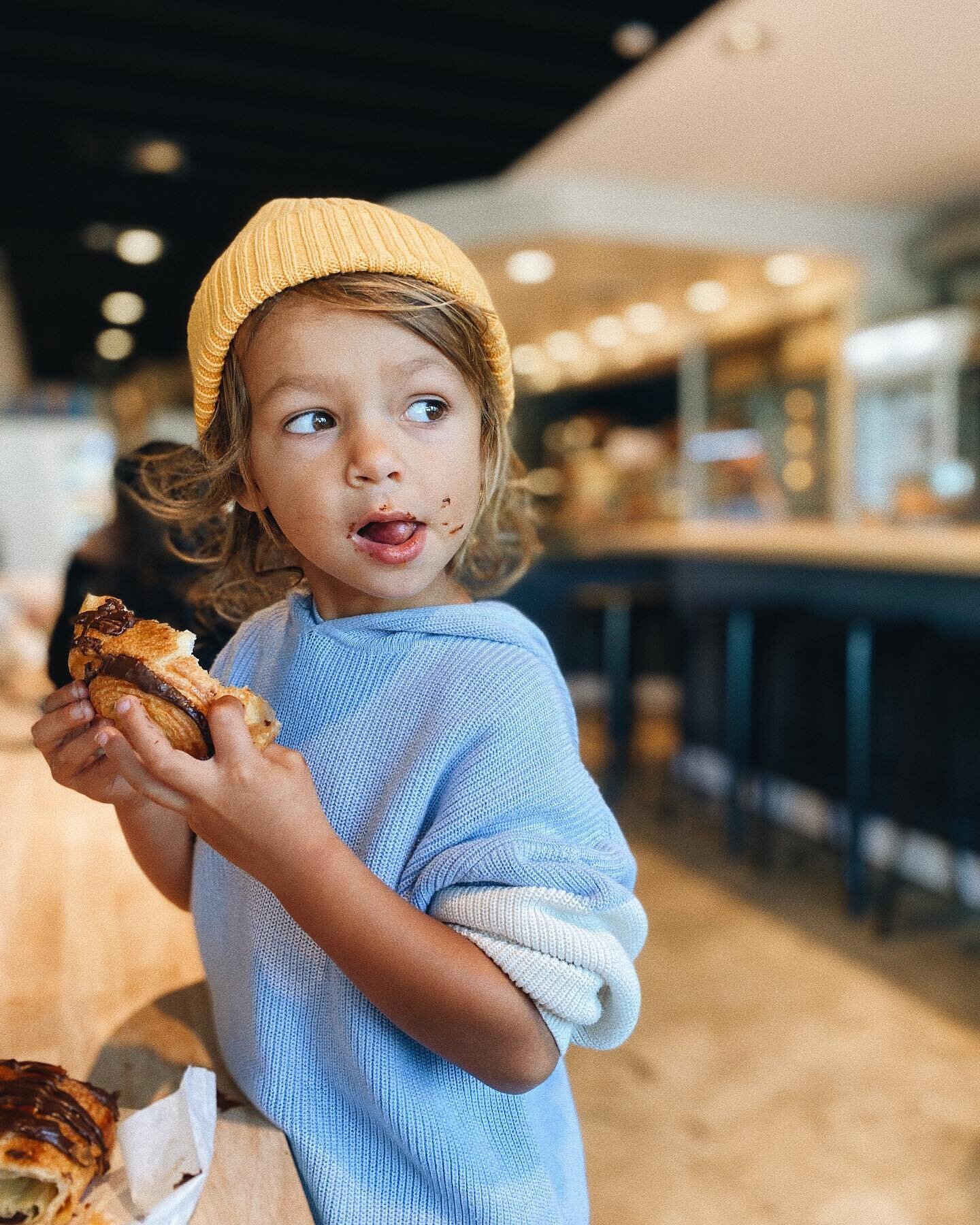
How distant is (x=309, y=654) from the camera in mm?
714

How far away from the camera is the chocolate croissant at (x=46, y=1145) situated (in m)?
0.58

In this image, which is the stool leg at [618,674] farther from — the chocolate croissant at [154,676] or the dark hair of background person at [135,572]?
the chocolate croissant at [154,676]

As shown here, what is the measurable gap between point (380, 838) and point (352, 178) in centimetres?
478

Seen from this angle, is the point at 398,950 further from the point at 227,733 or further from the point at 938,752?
the point at 938,752

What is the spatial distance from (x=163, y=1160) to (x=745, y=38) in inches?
149

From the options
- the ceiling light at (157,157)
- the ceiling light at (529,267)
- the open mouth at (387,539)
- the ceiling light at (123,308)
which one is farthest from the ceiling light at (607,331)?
the open mouth at (387,539)

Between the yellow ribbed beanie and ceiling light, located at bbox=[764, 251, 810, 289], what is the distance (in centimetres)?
548

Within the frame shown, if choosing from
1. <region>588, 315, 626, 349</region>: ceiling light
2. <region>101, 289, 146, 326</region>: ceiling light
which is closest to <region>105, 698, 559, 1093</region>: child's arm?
<region>588, 315, 626, 349</region>: ceiling light

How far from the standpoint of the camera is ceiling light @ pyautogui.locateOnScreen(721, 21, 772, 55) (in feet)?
10.9

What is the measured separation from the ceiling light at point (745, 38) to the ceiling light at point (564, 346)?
477 cm

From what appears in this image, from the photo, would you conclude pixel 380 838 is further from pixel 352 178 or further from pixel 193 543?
pixel 352 178

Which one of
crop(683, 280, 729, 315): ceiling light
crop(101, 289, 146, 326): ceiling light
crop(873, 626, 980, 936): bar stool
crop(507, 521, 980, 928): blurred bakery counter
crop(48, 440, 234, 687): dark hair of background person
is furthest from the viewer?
crop(101, 289, 146, 326): ceiling light

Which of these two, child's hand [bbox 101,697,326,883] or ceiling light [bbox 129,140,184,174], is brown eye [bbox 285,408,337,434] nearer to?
child's hand [bbox 101,697,326,883]

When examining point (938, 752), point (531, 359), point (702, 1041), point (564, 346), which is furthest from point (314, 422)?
point (531, 359)
